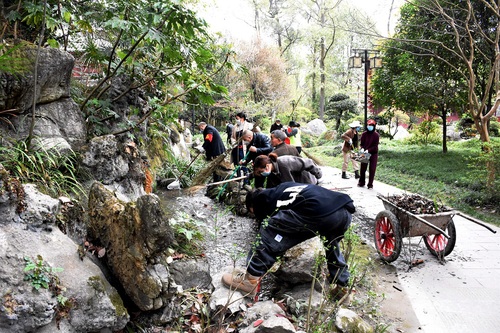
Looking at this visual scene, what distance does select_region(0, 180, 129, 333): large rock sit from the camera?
7.48 feet

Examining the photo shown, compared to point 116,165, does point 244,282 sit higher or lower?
lower

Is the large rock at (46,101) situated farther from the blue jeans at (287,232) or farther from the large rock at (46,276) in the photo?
the blue jeans at (287,232)

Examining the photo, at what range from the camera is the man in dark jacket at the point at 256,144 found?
22.0 ft

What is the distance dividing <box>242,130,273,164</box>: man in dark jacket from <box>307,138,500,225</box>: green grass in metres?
3.09

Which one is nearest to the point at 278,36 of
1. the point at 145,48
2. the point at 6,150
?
the point at 145,48

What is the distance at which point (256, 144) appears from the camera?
7.07 metres

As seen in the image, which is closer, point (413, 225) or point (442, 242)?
point (413, 225)

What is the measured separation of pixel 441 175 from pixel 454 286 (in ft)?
23.7

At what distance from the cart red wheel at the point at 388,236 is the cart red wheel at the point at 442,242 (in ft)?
2.02

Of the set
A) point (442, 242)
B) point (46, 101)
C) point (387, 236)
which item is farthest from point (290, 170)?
point (46, 101)

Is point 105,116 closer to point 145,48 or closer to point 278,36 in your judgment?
point 145,48

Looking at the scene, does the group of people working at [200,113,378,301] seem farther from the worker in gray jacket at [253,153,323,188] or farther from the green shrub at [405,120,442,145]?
the green shrub at [405,120,442,145]

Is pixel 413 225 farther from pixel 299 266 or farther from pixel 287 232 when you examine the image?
pixel 287 232

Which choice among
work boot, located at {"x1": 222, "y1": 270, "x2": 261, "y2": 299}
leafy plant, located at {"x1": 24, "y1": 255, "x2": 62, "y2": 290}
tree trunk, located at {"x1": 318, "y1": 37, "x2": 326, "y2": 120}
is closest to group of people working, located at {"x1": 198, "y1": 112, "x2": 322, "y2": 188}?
work boot, located at {"x1": 222, "y1": 270, "x2": 261, "y2": 299}
